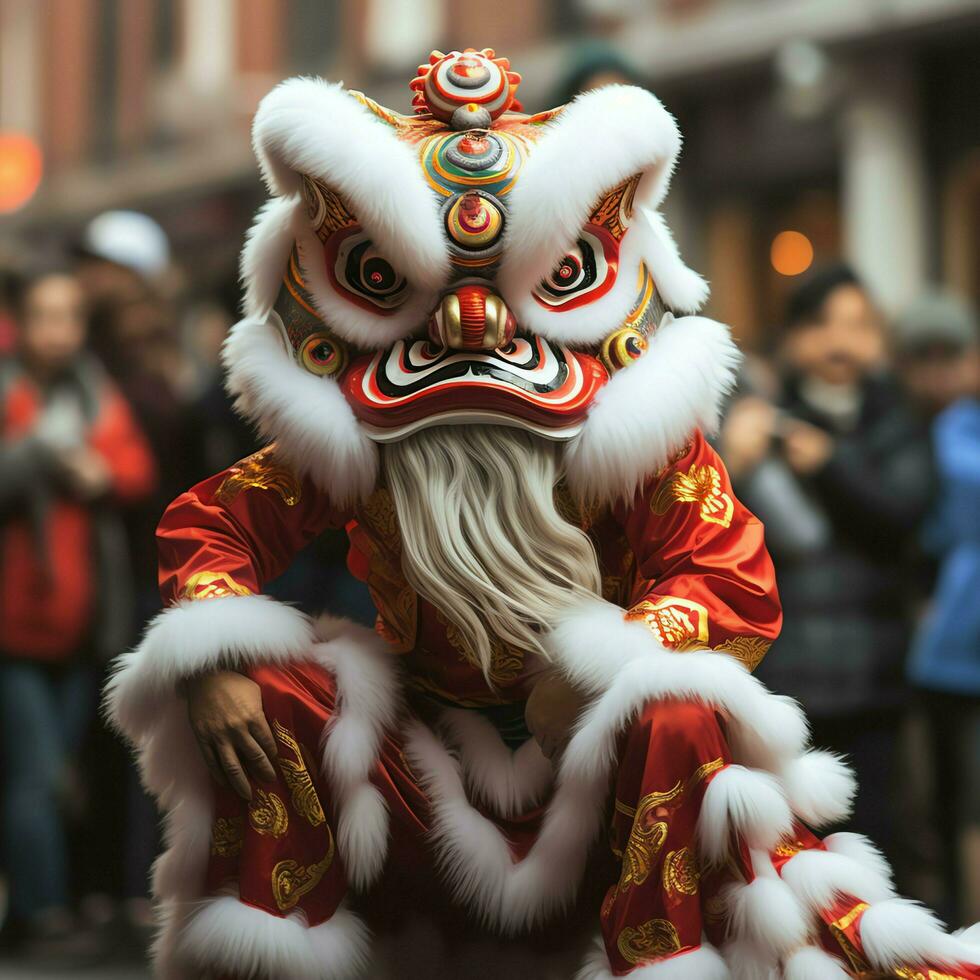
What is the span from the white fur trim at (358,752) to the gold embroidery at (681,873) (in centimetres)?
38

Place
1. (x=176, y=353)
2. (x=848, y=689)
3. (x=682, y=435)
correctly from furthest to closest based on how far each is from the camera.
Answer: (x=176, y=353), (x=848, y=689), (x=682, y=435)

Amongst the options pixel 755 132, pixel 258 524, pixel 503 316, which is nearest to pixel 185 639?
pixel 258 524

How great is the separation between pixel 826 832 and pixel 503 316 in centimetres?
97

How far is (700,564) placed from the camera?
6.86 ft

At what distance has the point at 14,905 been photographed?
3713 millimetres

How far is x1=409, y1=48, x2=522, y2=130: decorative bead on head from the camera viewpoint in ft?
7.16

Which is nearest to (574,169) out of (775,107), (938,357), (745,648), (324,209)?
(324,209)

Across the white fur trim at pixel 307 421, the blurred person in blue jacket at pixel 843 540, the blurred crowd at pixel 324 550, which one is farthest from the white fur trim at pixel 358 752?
the blurred person in blue jacket at pixel 843 540

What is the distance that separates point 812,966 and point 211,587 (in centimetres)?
88

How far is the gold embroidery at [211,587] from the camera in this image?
2.15 m

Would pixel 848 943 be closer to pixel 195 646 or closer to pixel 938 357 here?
pixel 195 646

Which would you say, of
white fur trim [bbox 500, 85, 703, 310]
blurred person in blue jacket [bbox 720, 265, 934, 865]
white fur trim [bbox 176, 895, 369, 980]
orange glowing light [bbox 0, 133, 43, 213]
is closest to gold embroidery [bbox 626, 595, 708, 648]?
white fur trim [bbox 500, 85, 703, 310]

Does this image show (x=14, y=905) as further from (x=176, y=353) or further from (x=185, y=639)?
(x=185, y=639)

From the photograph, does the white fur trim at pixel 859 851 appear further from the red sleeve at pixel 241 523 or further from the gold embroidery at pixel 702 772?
the red sleeve at pixel 241 523
